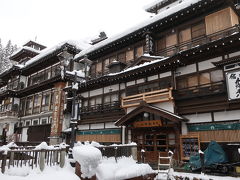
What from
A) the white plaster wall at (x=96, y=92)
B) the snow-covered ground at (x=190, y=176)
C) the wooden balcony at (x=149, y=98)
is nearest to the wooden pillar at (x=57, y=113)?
the white plaster wall at (x=96, y=92)

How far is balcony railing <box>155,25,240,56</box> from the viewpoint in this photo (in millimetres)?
15167

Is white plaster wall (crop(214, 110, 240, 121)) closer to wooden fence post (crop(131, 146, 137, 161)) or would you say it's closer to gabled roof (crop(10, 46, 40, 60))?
wooden fence post (crop(131, 146, 137, 161))

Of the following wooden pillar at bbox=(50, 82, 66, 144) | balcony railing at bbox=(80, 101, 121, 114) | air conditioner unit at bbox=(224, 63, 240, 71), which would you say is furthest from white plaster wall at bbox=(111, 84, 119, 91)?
air conditioner unit at bbox=(224, 63, 240, 71)

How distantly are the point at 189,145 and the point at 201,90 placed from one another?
4.12 m

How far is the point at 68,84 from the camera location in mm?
26703

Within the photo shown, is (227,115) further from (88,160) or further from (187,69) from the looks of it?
(88,160)

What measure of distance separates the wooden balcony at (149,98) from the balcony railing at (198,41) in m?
4.10

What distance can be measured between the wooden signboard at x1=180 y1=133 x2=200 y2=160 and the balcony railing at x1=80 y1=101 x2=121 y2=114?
7.19 metres

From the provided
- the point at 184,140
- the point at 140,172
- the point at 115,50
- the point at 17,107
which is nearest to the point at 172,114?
the point at 184,140

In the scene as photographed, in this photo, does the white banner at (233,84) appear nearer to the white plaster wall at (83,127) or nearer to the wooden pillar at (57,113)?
the white plaster wall at (83,127)

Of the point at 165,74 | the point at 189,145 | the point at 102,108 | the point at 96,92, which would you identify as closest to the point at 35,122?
the point at 96,92

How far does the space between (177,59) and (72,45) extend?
1735 cm

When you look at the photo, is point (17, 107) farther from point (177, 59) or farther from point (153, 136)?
point (177, 59)

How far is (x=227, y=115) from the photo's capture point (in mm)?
13633
